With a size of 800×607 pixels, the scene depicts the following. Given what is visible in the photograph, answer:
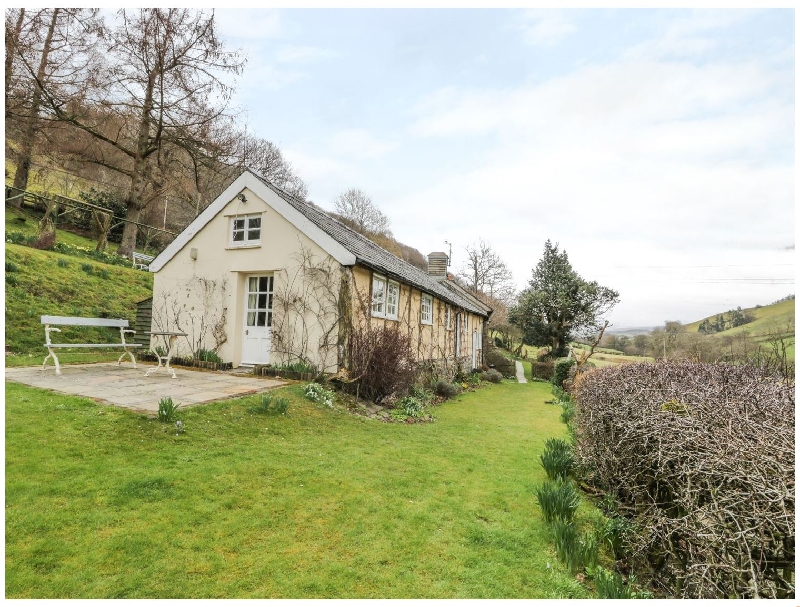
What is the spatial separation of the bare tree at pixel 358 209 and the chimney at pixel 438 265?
17.6 m

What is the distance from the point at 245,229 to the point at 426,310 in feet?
24.4

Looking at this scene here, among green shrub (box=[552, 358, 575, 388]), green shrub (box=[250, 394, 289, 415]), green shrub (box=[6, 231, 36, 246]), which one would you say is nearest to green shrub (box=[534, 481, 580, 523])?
green shrub (box=[250, 394, 289, 415])

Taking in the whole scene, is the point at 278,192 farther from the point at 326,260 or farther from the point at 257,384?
the point at 257,384

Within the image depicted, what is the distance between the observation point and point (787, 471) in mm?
2828

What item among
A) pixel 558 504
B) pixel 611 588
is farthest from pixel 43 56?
pixel 611 588

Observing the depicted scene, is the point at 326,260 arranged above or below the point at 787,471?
above

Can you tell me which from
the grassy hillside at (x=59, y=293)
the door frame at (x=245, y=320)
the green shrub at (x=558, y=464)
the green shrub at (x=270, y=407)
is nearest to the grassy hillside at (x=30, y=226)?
the grassy hillside at (x=59, y=293)

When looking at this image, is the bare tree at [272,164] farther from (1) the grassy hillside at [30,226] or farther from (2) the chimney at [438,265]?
(1) the grassy hillside at [30,226]

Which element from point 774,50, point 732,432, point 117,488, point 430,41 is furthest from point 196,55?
point 732,432

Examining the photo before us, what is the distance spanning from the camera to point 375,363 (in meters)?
10.7

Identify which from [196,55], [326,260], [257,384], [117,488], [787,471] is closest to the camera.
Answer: [787,471]

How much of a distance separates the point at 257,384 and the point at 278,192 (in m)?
5.73

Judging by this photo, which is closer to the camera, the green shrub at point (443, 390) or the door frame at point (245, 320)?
the door frame at point (245, 320)

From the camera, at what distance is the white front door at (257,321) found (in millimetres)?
12156
